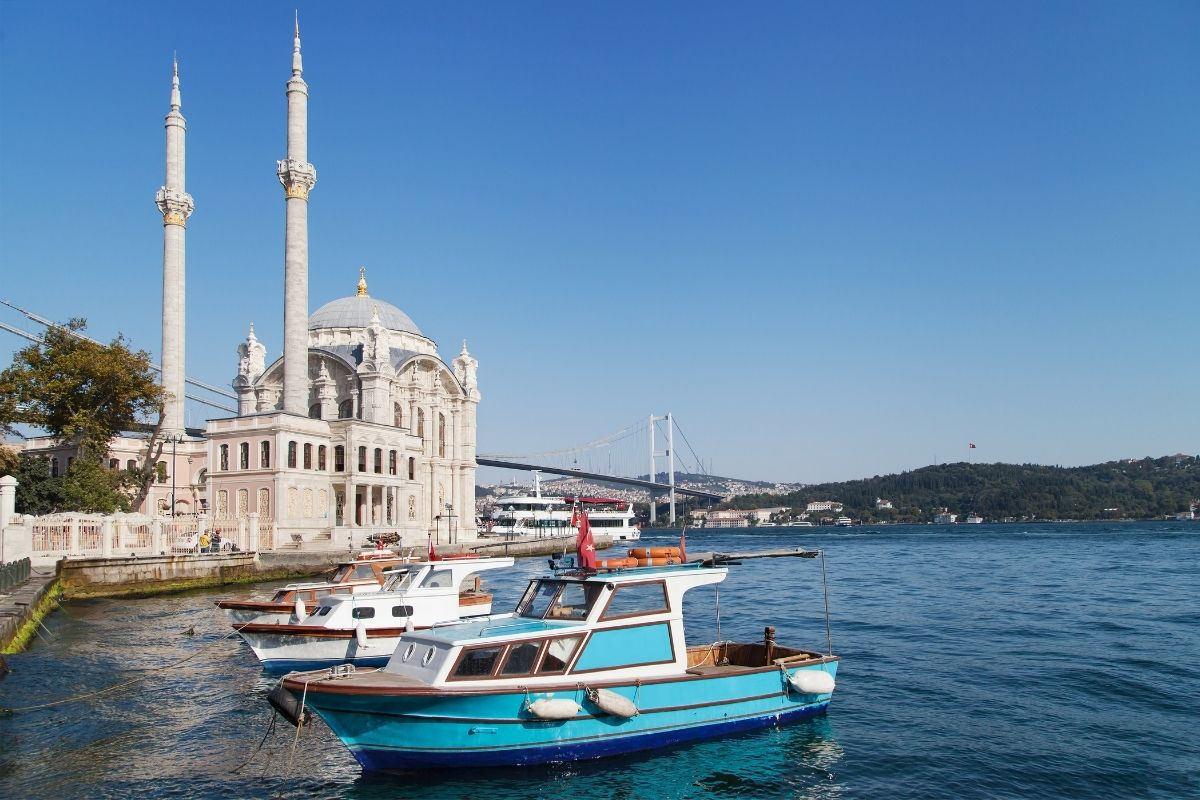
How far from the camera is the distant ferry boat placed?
88.2 m

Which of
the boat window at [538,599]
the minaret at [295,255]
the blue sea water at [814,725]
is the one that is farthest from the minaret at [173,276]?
the boat window at [538,599]

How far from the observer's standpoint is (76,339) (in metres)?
41.2

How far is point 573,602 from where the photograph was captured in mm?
11984

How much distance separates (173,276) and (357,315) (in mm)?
14280

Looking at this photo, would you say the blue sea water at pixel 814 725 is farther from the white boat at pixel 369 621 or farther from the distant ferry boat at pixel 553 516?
the distant ferry boat at pixel 553 516

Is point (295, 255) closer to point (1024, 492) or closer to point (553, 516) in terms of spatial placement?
point (553, 516)

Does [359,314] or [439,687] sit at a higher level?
[359,314]

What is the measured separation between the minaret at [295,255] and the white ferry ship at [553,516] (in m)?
38.1

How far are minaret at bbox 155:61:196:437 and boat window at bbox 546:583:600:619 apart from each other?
4288cm

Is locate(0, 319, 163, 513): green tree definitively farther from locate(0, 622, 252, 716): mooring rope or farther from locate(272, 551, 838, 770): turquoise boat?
locate(272, 551, 838, 770): turquoise boat

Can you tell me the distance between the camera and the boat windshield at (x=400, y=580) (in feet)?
59.2

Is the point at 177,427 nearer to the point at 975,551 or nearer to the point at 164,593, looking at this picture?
the point at 164,593

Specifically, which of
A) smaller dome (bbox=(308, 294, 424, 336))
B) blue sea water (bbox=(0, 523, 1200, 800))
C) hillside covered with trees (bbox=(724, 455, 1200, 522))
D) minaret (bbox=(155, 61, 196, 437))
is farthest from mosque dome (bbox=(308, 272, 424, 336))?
hillside covered with trees (bbox=(724, 455, 1200, 522))

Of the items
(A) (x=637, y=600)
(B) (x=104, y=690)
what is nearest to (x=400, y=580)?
(B) (x=104, y=690)
